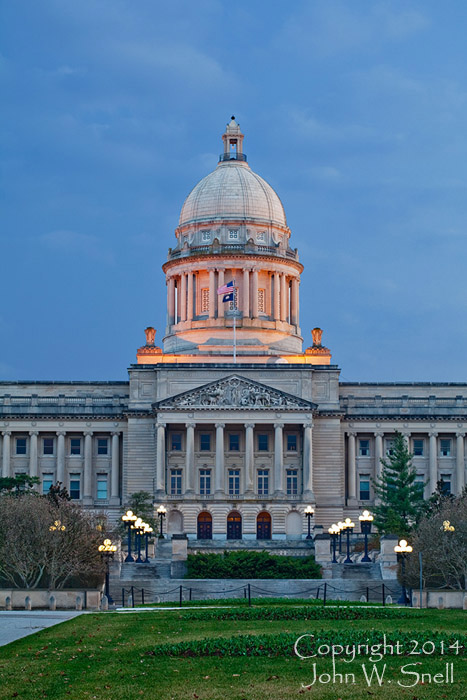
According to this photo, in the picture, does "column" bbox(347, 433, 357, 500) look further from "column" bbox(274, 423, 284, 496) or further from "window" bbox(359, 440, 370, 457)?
"column" bbox(274, 423, 284, 496)

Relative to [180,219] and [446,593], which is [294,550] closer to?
[446,593]

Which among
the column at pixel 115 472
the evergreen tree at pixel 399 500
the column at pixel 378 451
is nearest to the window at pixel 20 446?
the column at pixel 115 472

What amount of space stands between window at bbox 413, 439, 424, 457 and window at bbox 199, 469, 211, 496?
18297mm

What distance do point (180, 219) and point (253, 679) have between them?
321 feet

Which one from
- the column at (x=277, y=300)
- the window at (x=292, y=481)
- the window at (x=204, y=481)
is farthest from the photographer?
the column at (x=277, y=300)

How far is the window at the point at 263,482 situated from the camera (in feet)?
346

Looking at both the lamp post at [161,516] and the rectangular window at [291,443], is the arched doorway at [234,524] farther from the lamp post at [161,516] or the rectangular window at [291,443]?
the rectangular window at [291,443]

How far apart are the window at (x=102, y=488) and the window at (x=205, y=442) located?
9510 mm

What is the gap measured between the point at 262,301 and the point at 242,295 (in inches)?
96.7

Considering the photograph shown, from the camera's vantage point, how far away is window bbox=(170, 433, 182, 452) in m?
107

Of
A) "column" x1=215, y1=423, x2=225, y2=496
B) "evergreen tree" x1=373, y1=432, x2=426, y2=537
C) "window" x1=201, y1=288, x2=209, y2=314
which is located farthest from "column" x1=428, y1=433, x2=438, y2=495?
"window" x1=201, y1=288, x2=209, y2=314

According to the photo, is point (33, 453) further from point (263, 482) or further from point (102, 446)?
point (263, 482)

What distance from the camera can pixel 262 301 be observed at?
120m

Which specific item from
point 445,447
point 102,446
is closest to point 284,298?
point 445,447
